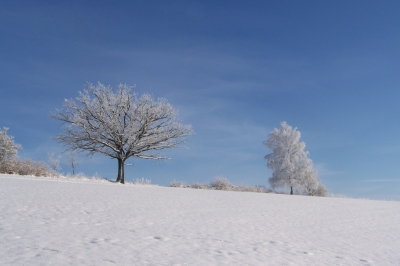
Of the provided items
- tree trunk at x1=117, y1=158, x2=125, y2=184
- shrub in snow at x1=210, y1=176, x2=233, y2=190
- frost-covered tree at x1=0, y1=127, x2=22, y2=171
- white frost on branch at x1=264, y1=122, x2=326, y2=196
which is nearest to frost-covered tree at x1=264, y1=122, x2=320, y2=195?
white frost on branch at x1=264, y1=122, x2=326, y2=196

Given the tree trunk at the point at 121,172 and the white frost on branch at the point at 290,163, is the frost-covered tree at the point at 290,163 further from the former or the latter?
the tree trunk at the point at 121,172

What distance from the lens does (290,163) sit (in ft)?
108

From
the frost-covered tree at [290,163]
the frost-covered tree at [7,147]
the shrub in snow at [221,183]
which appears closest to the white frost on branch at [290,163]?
the frost-covered tree at [290,163]

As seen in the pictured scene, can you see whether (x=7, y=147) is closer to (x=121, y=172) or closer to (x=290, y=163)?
(x=121, y=172)

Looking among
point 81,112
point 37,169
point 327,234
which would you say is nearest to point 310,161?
point 81,112

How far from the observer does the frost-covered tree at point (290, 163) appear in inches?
1278

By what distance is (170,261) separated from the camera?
9.87 ft

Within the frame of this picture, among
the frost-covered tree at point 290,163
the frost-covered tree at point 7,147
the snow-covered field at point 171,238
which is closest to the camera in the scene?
the snow-covered field at point 171,238

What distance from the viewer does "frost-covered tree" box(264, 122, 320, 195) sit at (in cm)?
3247

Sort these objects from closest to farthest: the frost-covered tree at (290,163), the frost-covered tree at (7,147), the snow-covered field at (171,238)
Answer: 1. the snow-covered field at (171,238)
2. the frost-covered tree at (7,147)
3. the frost-covered tree at (290,163)

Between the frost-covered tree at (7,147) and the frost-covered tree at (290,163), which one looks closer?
the frost-covered tree at (7,147)

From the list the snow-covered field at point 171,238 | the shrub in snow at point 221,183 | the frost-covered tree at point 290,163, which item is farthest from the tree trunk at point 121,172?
the frost-covered tree at point 290,163

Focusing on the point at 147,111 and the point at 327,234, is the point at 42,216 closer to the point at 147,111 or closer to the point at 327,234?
the point at 327,234

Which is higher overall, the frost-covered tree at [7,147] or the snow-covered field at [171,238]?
the frost-covered tree at [7,147]
